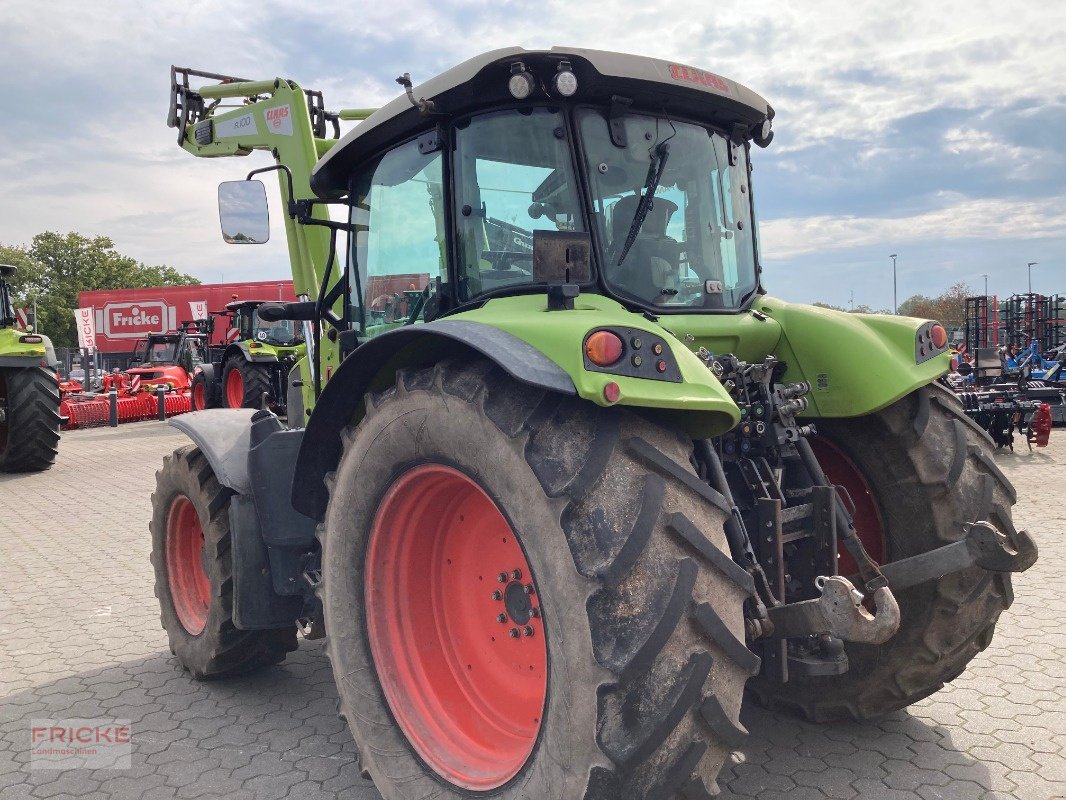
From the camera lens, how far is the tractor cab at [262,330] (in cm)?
1574

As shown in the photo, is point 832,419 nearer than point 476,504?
No

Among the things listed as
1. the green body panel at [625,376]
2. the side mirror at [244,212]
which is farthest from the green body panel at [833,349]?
the side mirror at [244,212]

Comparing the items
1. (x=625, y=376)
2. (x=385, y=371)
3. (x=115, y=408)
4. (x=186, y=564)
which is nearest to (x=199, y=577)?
(x=186, y=564)

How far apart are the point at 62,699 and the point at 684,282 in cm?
335

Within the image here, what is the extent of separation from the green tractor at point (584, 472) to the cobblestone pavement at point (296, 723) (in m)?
0.23

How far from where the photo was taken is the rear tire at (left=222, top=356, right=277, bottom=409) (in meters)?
14.7

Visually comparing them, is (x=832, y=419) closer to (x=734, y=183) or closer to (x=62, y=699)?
(x=734, y=183)

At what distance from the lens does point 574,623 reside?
1963mm

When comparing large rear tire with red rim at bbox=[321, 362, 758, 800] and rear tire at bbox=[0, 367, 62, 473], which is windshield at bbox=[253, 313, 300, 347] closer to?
rear tire at bbox=[0, 367, 62, 473]

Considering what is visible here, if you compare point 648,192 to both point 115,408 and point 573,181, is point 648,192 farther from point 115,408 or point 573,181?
point 115,408

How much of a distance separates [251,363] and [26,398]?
5.02 meters

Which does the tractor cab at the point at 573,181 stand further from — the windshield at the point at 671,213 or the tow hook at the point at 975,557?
the tow hook at the point at 975,557

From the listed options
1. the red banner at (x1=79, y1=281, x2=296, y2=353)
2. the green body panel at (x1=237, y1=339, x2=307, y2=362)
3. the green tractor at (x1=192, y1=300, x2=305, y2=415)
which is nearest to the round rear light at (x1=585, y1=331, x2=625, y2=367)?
the green tractor at (x1=192, y1=300, x2=305, y2=415)

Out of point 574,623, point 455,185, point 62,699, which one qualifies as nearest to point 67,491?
point 62,699
